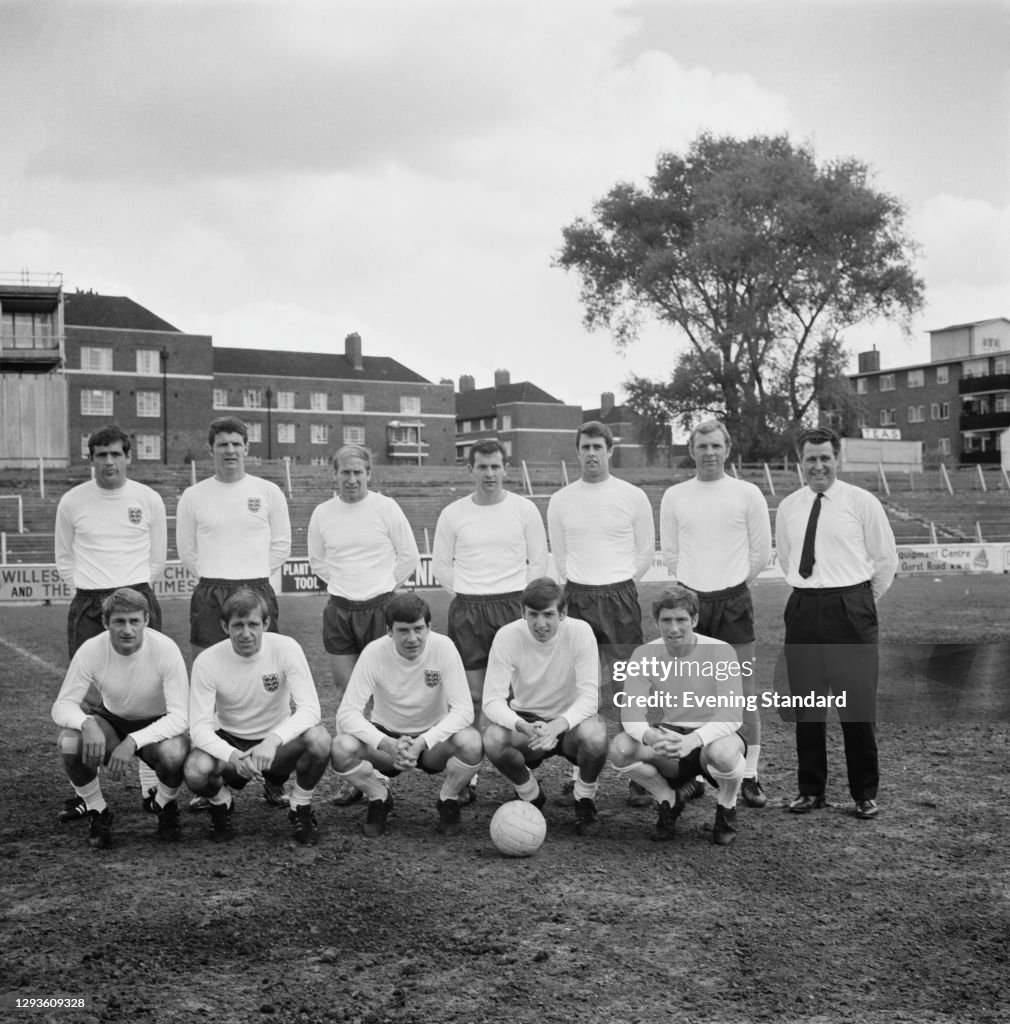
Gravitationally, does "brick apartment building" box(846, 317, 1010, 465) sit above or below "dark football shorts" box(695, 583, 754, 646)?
above

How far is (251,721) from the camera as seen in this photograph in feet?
19.7

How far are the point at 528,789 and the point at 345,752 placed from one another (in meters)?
1.01

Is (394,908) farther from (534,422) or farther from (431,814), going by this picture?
(534,422)

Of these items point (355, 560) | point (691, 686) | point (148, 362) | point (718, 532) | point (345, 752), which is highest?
point (148, 362)

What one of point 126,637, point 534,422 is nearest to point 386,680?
point 126,637

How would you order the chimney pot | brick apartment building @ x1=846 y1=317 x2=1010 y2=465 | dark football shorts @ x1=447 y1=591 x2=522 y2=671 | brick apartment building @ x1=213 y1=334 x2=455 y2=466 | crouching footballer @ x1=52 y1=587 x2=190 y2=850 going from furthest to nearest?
Answer: 1. the chimney pot
2. brick apartment building @ x1=846 y1=317 x2=1010 y2=465
3. brick apartment building @ x1=213 y1=334 x2=455 y2=466
4. dark football shorts @ x1=447 y1=591 x2=522 y2=671
5. crouching footballer @ x1=52 y1=587 x2=190 y2=850

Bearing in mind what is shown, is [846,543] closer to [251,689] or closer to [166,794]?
[251,689]

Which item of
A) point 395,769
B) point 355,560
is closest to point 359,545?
point 355,560

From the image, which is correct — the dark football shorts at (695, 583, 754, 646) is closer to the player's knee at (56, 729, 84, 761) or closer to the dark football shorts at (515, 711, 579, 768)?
the dark football shorts at (515, 711, 579, 768)

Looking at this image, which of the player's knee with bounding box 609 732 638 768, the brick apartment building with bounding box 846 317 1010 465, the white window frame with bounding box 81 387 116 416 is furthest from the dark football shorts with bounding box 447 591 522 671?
the brick apartment building with bounding box 846 317 1010 465

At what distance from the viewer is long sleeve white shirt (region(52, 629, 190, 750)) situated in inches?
234

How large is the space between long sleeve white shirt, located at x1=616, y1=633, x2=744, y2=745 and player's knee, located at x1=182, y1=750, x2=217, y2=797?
219 cm

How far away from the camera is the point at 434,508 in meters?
35.2

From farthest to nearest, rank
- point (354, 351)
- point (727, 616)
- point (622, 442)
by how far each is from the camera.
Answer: point (622, 442) → point (354, 351) → point (727, 616)
